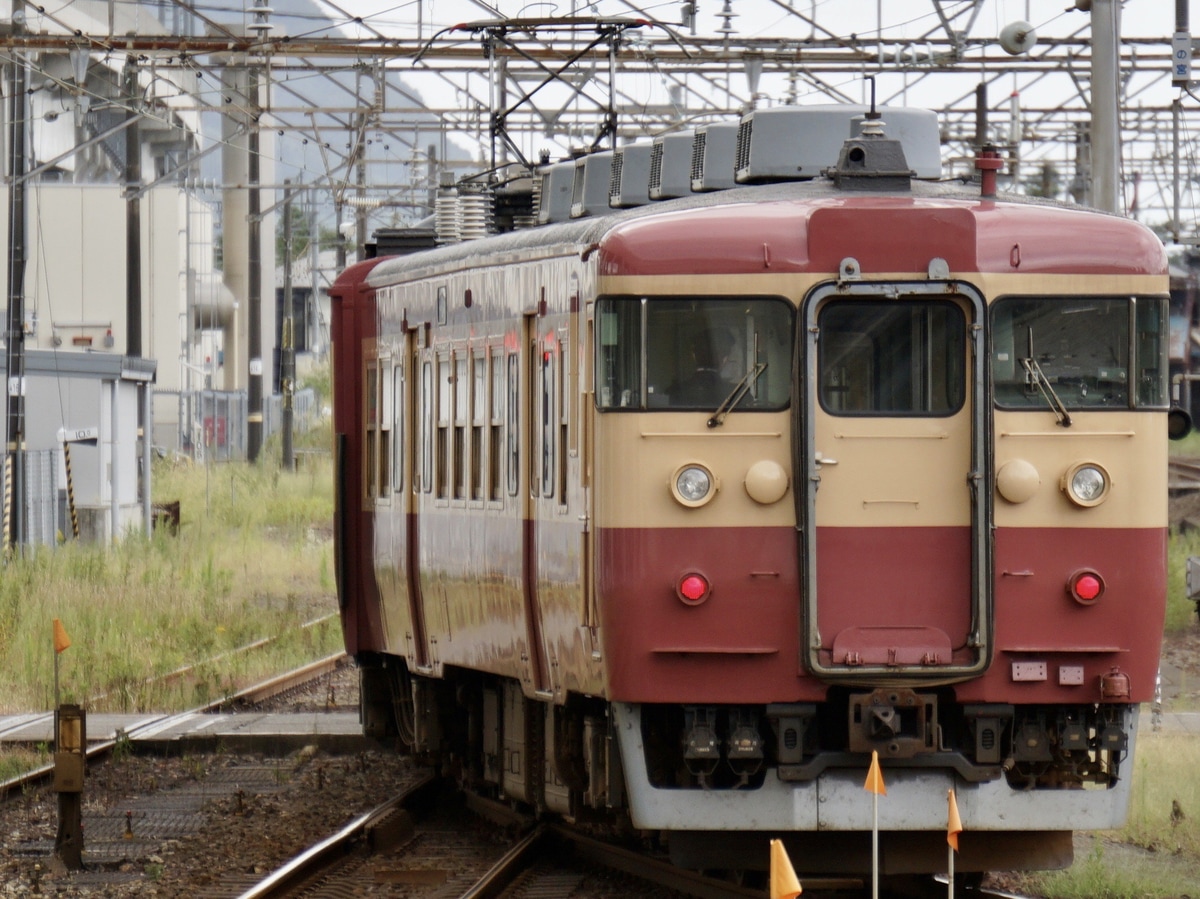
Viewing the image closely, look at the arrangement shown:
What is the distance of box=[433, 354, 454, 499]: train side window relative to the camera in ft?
36.7

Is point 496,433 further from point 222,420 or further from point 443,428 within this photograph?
point 222,420

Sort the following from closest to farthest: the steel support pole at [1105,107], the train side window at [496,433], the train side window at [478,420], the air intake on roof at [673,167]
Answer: the train side window at [496,433], the train side window at [478,420], the air intake on roof at [673,167], the steel support pole at [1105,107]

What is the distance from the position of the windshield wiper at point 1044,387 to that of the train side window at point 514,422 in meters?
Result: 2.40

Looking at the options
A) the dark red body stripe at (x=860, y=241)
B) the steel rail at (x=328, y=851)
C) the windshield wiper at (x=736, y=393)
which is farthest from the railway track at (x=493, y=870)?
the dark red body stripe at (x=860, y=241)

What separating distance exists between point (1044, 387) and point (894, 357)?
587 mm

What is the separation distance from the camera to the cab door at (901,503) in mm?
8523

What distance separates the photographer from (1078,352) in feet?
28.8

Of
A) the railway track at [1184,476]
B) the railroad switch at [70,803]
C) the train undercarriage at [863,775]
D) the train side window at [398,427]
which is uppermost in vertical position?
the train side window at [398,427]

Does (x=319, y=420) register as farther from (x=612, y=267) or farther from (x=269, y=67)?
(x=612, y=267)

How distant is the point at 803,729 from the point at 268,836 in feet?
13.1

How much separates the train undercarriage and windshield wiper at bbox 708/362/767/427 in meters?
1.09

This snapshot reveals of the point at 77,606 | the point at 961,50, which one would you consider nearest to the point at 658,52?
the point at 961,50

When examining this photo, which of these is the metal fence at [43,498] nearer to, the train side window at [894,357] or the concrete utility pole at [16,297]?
the concrete utility pole at [16,297]

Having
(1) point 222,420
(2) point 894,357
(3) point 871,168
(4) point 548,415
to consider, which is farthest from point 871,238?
(1) point 222,420
